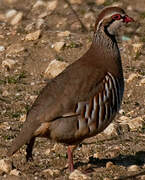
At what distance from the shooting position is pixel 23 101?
670 cm

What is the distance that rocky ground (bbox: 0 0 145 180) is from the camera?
5098 mm

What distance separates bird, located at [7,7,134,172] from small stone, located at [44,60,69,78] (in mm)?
2054

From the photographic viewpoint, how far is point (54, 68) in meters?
7.33

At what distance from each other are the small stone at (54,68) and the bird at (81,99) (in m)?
2.05

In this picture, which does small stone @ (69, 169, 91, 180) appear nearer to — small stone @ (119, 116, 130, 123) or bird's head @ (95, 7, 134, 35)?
bird's head @ (95, 7, 134, 35)

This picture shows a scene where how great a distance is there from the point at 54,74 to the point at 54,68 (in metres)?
0.08

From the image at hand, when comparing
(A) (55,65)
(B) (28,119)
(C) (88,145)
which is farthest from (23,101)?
(B) (28,119)

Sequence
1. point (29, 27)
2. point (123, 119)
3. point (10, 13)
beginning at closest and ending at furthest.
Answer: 1. point (123, 119)
2. point (29, 27)
3. point (10, 13)

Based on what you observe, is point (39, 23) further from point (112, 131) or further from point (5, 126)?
point (112, 131)

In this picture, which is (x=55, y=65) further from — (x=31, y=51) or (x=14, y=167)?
(x=14, y=167)

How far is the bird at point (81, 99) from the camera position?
A: 15.4ft

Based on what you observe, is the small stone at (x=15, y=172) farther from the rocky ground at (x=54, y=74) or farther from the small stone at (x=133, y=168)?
the small stone at (x=133, y=168)

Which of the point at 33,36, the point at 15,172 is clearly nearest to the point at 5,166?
the point at 15,172

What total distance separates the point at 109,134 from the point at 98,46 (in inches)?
39.2
